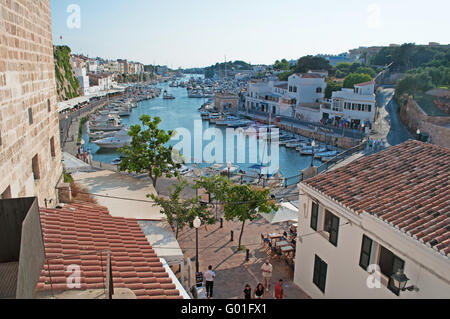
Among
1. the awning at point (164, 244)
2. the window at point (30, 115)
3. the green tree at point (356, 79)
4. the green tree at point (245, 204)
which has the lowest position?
the awning at point (164, 244)

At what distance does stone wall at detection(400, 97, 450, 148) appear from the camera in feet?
113

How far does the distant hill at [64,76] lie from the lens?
231ft

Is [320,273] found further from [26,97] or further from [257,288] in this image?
[26,97]

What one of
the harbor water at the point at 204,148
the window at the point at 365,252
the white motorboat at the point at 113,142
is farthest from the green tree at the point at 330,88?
the window at the point at 365,252

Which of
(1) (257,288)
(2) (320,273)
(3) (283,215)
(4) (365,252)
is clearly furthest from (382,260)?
(3) (283,215)

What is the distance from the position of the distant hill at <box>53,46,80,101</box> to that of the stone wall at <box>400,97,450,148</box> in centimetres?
6246

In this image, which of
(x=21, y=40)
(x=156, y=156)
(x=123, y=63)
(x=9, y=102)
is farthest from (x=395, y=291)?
(x=123, y=63)

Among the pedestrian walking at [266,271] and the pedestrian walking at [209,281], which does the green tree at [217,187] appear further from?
the pedestrian walking at [209,281]

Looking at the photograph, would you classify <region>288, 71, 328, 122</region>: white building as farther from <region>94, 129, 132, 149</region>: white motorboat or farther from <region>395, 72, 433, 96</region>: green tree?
<region>94, 129, 132, 149</region>: white motorboat

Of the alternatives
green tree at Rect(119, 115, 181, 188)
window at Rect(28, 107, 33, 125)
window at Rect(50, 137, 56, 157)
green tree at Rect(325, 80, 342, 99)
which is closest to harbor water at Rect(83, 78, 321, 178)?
green tree at Rect(119, 115, 181, 188)

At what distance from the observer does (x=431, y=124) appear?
121ft

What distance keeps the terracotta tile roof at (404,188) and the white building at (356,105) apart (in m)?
39.4

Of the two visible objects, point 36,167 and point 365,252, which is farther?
point 36,167

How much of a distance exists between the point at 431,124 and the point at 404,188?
33.0 metres
